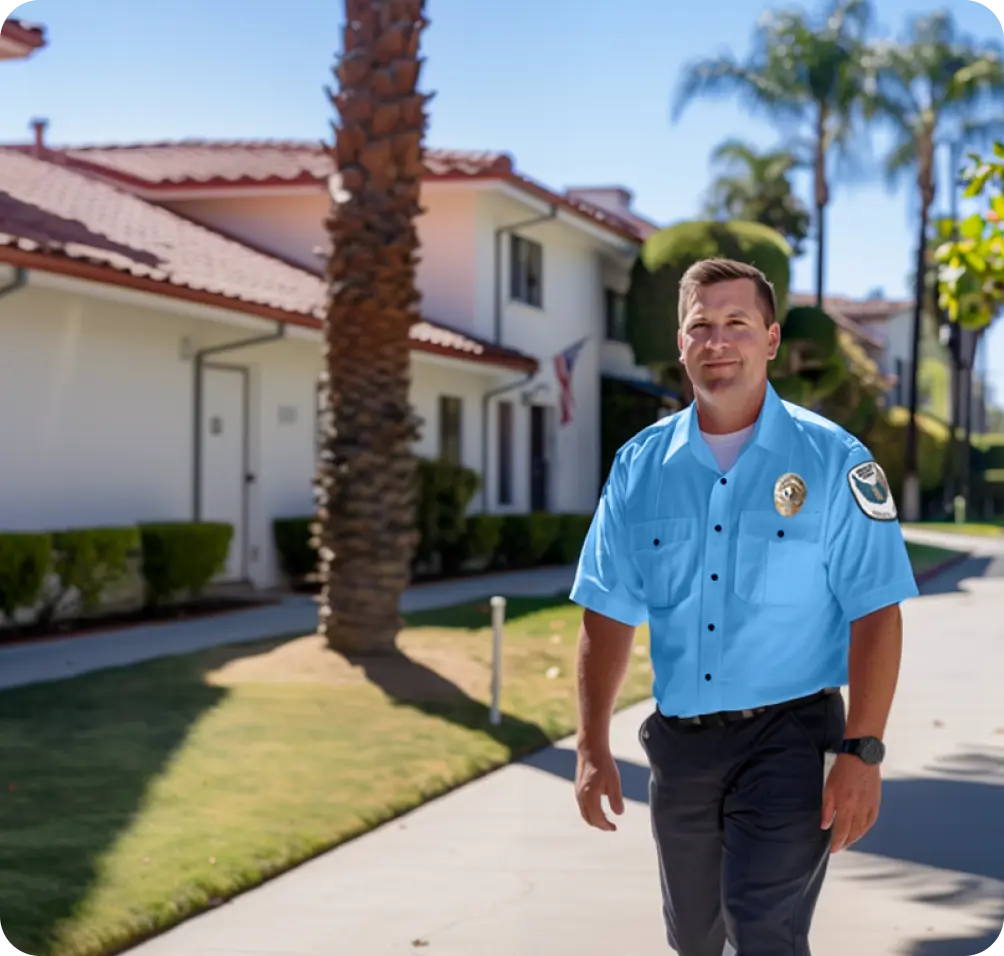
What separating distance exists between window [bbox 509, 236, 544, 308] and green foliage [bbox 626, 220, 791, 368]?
2172mm

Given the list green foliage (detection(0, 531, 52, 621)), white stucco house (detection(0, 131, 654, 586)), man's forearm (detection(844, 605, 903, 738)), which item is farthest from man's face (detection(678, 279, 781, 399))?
green foliage (detection(0, 531, 52, 621))

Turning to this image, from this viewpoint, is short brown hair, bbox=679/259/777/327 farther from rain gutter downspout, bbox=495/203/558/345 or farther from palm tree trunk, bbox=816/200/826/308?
palm tree trunk, bbox=816/200/826/308

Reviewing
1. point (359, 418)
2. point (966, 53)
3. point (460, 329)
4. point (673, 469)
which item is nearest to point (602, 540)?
point (673, 469)

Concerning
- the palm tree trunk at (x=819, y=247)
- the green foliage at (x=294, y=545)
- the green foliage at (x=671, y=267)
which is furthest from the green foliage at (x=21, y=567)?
the palm tree trunk at (x=819, y=247)

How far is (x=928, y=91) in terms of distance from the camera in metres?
42.4

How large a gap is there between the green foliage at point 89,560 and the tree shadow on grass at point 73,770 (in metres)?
2.43

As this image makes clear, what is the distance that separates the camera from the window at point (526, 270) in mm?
26797

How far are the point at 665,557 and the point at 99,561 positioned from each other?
11261 millimetres

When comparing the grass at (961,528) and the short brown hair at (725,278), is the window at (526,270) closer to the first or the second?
the grass at (961,528)

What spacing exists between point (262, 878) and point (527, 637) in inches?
329

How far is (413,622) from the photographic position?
51.1 ft

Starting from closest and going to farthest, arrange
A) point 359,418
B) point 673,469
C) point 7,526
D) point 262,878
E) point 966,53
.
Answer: point 673,469 < point 262,878 < point 359,418 < point 7,526 < point 966,53

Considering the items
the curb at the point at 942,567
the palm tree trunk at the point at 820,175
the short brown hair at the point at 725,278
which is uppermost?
the palm tree trunk at the point at 820,175

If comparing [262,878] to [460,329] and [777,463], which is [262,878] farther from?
[460,329]
